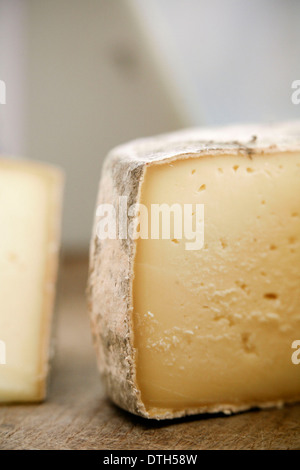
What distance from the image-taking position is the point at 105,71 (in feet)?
10.4

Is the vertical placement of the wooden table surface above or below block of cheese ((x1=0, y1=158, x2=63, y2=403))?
below

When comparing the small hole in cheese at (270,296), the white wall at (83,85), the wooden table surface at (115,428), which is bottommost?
the wooden table surface at (115,428)

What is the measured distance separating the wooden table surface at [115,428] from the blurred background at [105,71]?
163cm

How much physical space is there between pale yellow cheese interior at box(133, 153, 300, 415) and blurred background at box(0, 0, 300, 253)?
1711 mm

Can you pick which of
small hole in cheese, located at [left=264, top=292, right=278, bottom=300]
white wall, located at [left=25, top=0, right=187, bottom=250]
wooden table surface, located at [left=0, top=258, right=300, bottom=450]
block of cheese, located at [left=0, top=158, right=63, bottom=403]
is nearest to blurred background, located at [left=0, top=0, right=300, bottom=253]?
white wall, located at [left=25, top=0, right=187, bottom=250]

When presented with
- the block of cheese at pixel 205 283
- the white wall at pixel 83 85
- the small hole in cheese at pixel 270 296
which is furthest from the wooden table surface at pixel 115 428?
the white wall at pixel 83 85

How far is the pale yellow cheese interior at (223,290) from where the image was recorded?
138 centimetres

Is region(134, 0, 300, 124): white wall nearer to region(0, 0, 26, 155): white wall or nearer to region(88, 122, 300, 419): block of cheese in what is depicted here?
region(0, 0, 26, 155): white wall

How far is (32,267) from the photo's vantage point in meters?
1.69

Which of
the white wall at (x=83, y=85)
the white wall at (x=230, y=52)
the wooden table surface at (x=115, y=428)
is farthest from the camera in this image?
the white wall at (x=83, y=85)

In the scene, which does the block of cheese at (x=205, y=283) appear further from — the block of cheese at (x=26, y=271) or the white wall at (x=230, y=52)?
the white wall at (x=230, y=52)

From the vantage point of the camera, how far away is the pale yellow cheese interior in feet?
4.52
